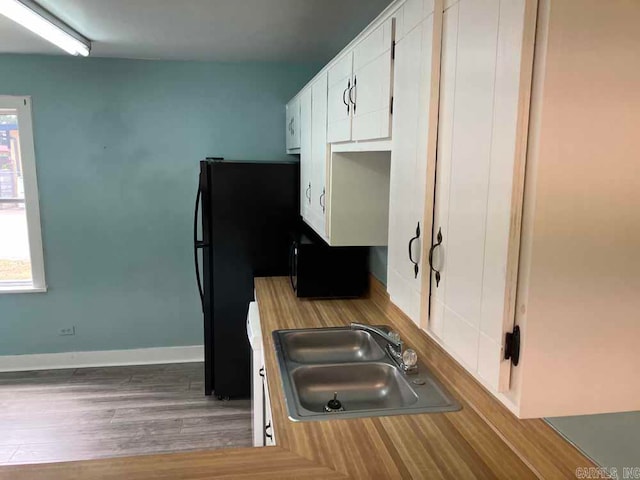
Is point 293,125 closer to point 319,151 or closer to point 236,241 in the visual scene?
point 236,241

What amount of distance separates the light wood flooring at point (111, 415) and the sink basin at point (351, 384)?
1.33 m

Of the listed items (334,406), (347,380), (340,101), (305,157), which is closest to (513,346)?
(334,406)

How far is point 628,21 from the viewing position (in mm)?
833

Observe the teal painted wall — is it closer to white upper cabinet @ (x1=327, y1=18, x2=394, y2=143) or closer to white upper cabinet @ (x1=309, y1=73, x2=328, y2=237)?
white upper cabinet @ (x1=309, y1=73, x2=328, y2=237)

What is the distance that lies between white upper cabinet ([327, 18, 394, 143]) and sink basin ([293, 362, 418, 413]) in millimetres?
924

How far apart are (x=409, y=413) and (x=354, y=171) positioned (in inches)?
48.4

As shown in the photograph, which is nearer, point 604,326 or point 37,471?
point 604,326

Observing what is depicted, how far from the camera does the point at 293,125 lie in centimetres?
371

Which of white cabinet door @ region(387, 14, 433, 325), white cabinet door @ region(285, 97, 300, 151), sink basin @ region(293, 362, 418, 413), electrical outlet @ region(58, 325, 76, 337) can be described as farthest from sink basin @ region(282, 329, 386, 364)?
electrical outlet @ region(58, 325, 76, 337)

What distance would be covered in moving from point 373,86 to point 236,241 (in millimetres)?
1991

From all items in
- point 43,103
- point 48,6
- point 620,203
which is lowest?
point 620,203

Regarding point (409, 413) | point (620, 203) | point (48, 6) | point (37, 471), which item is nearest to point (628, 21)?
point (620, 203)

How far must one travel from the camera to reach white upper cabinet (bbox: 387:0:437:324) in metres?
1.27

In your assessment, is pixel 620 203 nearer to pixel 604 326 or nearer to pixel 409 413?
pixel 604 326
